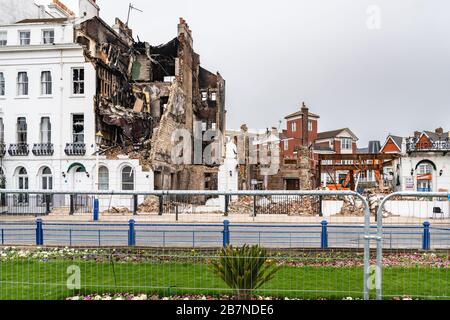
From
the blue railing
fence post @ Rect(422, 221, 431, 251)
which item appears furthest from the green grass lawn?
the blue railing

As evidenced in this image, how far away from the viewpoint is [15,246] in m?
12.5

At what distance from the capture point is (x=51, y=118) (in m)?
34.6

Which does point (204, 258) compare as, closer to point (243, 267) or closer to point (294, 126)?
point (243, 267)

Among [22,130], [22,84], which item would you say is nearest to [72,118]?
[22,130]

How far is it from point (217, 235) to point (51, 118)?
26.1 m

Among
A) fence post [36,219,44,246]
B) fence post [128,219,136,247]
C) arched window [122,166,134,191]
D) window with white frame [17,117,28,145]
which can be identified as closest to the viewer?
fence post [128,219,136,247]

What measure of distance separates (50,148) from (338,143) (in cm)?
5280

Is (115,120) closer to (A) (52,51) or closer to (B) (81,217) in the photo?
(A) (52,51)

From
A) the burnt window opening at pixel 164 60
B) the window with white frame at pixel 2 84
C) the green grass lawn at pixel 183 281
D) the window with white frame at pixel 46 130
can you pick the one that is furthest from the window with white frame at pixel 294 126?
the green grass lawn at pixel 183 281

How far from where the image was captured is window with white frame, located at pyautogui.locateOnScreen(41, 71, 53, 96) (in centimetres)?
3500

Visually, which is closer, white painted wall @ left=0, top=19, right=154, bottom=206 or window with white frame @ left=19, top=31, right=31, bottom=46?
white painted wall @ left=0, top=19, right=154, bottom=206

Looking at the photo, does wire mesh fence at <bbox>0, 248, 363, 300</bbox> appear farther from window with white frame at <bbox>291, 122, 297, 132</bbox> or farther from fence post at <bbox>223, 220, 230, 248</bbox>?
window with white frame at <bbox>291, 122, 297, 132</bbox>

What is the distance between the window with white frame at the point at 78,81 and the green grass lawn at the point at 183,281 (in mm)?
25192

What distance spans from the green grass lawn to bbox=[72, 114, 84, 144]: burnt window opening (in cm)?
2370
